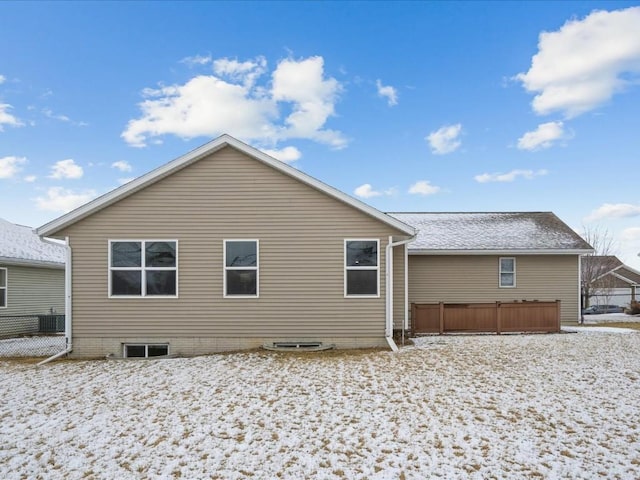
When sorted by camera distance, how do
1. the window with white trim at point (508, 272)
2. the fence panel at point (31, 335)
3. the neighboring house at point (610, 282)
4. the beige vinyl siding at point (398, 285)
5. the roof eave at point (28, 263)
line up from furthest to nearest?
the neighboring house at point (610, 282), the window with white trim at point (508, 272), the roof eave at point (28, 263), the beige vinyl siding at point (398, 285), the fence panel at point (31, 335)

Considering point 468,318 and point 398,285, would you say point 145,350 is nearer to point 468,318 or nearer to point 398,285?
point 398,285

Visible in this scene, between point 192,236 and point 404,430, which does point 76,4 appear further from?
point 404,430

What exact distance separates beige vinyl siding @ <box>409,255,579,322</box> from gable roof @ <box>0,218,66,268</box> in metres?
13.9

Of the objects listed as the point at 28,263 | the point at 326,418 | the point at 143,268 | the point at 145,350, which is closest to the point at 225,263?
the point at 143,268

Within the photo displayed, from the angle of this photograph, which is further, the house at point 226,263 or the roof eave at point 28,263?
the roof eave at point 28,263

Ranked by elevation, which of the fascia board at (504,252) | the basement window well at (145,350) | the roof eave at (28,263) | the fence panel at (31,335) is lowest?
the fence panel at (31,335)

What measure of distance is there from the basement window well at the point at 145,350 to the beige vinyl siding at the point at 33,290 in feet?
28.8

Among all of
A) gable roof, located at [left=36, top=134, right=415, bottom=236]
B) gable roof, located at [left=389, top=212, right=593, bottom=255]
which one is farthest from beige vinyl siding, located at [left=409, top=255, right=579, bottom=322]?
gable roof, located at [left=36, top=134, right=415, bottom=236]

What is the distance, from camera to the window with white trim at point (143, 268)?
12.0 meters

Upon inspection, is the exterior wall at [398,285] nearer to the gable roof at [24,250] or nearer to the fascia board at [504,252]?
the fascia board at [504,252]

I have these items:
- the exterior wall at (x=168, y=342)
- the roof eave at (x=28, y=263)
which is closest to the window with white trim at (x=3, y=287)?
the roof eave at (x=28, y=263)

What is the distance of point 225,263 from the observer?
39.4ft

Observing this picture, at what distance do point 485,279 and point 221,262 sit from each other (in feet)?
36.9

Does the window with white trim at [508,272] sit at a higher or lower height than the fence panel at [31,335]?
higher
